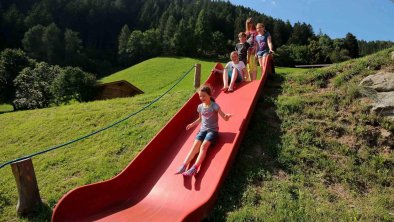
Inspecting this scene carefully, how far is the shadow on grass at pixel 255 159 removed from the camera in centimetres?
621

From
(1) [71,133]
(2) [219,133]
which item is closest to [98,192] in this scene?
(2) [219,133]

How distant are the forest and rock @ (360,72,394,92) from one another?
48.9 metres

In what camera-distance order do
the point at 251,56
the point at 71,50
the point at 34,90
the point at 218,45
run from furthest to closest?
1. the point at 71,50
2. the point at 218,45
3. the point at 34,90
4. the point at 251,56

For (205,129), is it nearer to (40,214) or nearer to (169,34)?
(40,214)

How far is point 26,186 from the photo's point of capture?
682 centimetres

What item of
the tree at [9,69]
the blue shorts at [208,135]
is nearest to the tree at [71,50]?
the tree at [9,69]

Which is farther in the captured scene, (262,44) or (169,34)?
(169,34)

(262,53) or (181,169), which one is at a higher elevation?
(262,53)

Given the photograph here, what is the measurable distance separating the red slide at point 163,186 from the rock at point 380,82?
2705mm

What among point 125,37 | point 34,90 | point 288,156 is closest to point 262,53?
point 288,156

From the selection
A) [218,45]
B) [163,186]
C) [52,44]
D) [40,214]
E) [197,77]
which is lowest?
[40,214]

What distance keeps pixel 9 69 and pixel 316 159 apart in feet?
183

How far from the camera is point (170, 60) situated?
6738 cm

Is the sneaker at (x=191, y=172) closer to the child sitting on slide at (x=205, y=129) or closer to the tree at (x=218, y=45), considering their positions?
the child sitting on slide at (x=205, y=129)
